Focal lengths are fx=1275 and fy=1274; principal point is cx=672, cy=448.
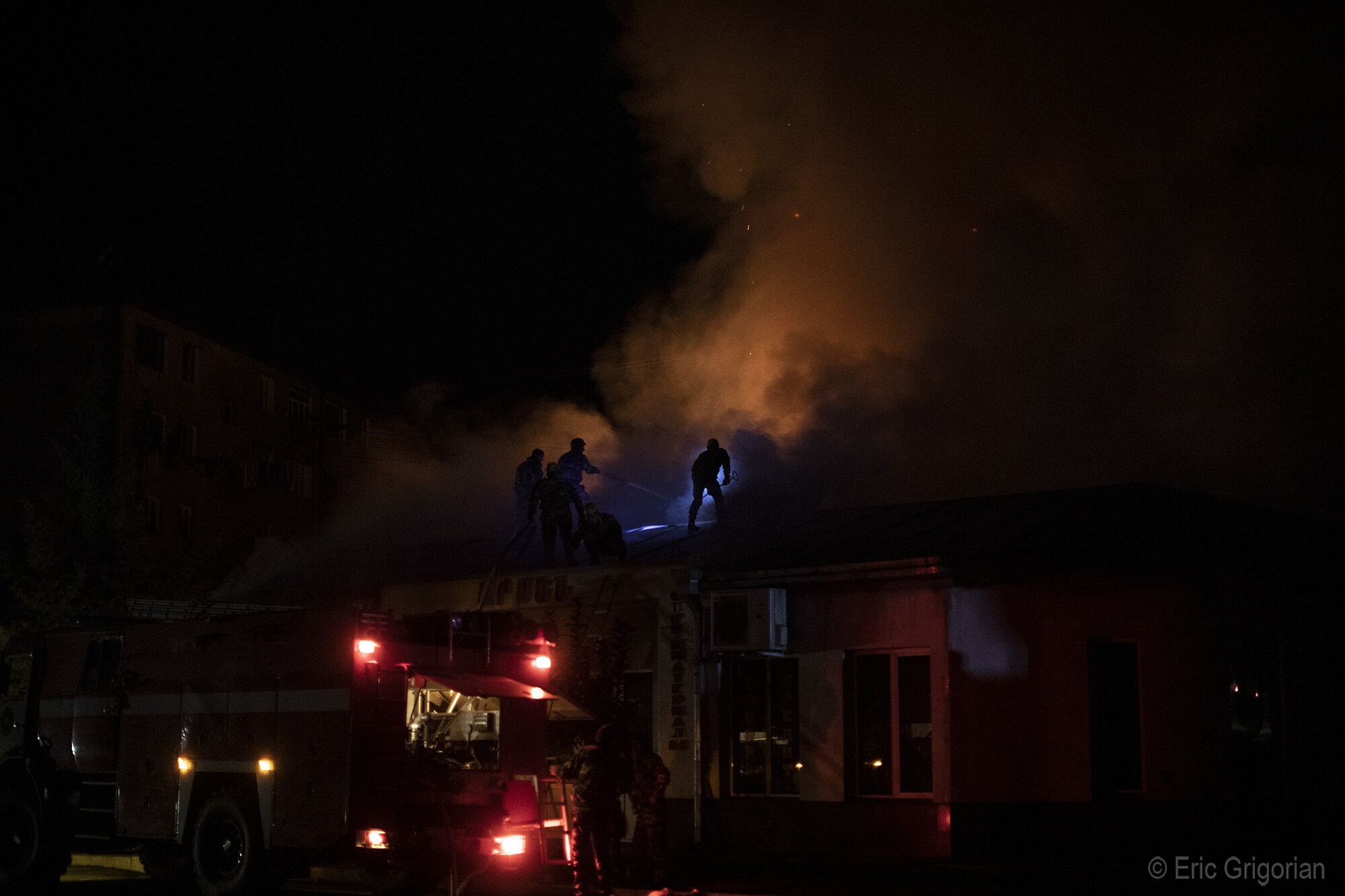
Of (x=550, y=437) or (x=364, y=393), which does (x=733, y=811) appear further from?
(x=364, y=393)

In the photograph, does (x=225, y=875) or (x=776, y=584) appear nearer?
(x=225, y=875)

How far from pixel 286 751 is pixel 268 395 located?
3206cm

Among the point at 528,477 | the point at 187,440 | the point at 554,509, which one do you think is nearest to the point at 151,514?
the point at 187,440

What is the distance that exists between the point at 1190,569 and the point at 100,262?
Result: 32180 mm

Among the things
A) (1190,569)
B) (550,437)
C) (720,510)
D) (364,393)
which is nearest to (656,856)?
(1190,569)

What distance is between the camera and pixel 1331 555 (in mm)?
13836

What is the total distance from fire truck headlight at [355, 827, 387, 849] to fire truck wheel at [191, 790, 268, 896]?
4.47 feet

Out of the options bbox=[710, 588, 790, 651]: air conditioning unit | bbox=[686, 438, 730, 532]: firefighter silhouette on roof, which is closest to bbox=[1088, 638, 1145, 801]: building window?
bbox=[710, 588, 790, 651]: air conditioning unit

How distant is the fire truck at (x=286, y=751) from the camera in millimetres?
11836

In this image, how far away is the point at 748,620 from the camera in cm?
1579

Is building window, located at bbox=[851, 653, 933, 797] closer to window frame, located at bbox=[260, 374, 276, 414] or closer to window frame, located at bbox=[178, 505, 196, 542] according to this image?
window frame, located at bbox=[178, 505, 196, 542]

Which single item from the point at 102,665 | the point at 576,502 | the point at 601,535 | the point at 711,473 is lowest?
the point at 102,665

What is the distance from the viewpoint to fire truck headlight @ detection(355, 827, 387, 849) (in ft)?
38.3

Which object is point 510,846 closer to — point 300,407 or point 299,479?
point 299,479
